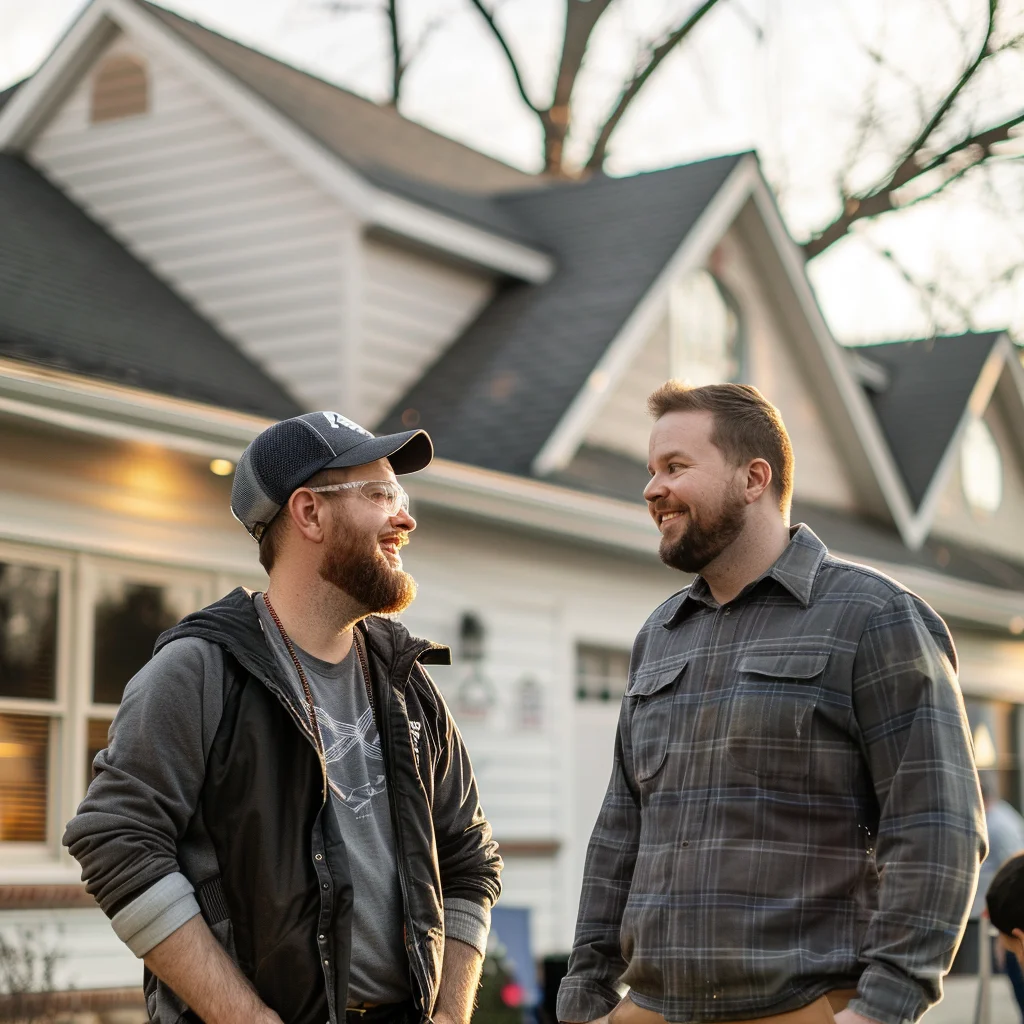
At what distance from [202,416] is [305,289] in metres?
3.64

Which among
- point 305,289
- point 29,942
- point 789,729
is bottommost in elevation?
point 29,942

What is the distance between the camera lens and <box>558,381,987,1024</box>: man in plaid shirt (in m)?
3.01

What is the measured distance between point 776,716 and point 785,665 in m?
0.11

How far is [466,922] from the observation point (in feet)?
10.6

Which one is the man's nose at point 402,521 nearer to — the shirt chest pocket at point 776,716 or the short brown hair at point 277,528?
the short brown hair at point 277,528

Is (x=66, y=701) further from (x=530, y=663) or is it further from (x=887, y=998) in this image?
(x=887, y=998)

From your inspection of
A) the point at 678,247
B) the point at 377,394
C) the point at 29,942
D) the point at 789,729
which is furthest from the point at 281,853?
the point at 678,247

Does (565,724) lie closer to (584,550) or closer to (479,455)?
(584,550)

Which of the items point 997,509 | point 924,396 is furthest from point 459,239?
point 997,509

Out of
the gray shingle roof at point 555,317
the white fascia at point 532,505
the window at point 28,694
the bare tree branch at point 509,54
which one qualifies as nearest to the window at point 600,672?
the white fascia at point 532,505

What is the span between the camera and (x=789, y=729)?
316 centimetres

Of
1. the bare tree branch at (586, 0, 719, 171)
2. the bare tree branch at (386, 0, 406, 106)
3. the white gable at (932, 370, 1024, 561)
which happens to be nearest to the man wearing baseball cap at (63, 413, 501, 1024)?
the white gable at (932, 370, 1024, 561)

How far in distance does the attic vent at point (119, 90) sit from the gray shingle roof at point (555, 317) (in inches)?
118

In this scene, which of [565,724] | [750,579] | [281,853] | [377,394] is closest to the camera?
[281,853]
